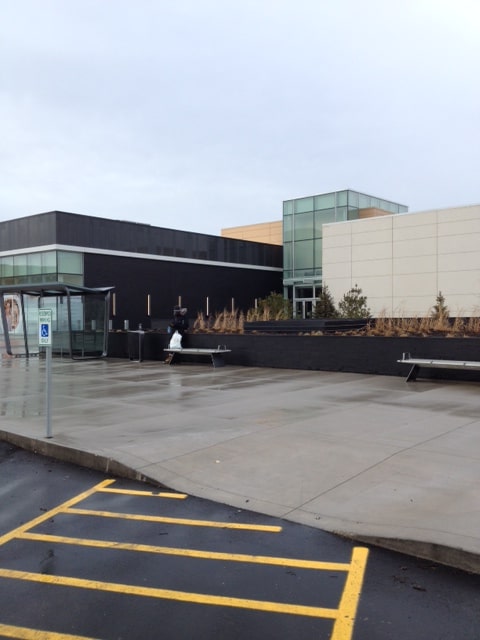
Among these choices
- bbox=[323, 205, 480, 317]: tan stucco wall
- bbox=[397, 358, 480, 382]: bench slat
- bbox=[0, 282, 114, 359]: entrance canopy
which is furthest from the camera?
bbox=[323, 205, 480, 317]: tan stucco wall

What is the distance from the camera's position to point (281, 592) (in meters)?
3.72

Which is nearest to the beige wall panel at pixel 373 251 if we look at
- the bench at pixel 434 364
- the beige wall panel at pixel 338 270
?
the beige wall panel at pixel 338 270

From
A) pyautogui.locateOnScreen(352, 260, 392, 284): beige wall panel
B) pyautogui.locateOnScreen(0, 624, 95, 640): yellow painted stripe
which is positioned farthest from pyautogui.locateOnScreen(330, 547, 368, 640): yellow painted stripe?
pyautogui.locateOnScreen(352, 260, 392, 284): beige wall panel

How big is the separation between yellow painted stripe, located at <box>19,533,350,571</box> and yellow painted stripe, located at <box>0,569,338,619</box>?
0.53m

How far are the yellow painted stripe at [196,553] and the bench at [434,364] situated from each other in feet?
30.3

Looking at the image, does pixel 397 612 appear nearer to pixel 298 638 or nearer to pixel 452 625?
pixel 452 625

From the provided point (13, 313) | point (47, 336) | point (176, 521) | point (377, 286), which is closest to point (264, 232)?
point (377, 286)

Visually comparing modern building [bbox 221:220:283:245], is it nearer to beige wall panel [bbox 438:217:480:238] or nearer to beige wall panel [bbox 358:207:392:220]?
beige wall panel [bbox 358:207:392:220]

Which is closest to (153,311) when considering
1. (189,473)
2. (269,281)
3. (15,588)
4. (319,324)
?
(269,281)

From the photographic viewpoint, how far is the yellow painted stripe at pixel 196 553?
4102 mm

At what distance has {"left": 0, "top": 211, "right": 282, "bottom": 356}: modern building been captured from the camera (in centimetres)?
3175

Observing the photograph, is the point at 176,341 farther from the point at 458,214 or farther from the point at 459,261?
the point at 458,214

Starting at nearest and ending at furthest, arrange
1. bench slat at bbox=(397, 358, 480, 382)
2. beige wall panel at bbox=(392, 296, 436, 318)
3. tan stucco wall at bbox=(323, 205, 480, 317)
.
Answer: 1. bench slat at bbox=(397, 358, 480, 382)
2. tan stucco wall at bbox=(323, 205, 480, 317)
3. beige wall panel at bbox=(392, 296, 436, 318)

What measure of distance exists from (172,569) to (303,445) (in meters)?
3.41
